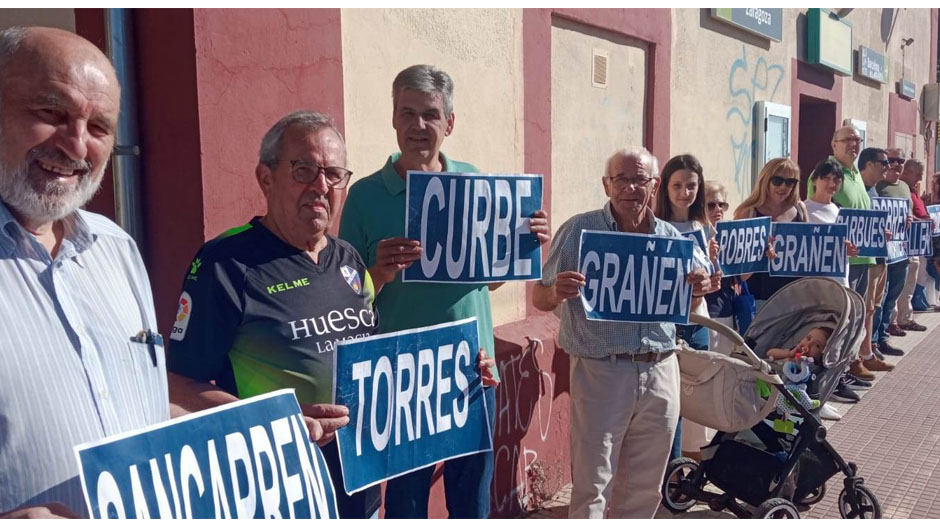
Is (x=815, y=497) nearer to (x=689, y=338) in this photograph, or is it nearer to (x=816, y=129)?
(x=689, y=338)

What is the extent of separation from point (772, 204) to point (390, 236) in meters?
3.78

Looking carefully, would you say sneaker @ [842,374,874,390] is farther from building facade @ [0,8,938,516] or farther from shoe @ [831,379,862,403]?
building facade @ [0,8,938,516]

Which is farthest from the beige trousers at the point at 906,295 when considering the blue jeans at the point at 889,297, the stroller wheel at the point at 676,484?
the stroller wheel at the point at 676,484

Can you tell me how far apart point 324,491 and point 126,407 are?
56 centimetres

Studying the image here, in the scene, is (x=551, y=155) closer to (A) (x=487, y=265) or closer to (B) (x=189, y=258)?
(A) (x=487, y=265)

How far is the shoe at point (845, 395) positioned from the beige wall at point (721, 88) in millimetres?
2321

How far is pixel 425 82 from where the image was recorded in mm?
3043

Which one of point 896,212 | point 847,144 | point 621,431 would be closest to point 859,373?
point 896,212

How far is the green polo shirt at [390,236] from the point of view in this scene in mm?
3094

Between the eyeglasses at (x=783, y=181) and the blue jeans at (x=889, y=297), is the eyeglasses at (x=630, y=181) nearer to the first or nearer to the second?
the eyeglasses at (x=783, y=181)

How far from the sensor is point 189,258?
3195 mm

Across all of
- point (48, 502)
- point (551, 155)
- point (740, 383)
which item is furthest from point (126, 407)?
point (551, 155)

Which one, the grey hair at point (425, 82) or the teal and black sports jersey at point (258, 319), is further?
the grey hair at point (425, 82)

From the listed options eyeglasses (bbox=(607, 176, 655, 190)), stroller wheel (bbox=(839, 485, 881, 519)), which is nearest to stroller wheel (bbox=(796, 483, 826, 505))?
stroller wheel (bbox=(839, 485, 881, 519))
